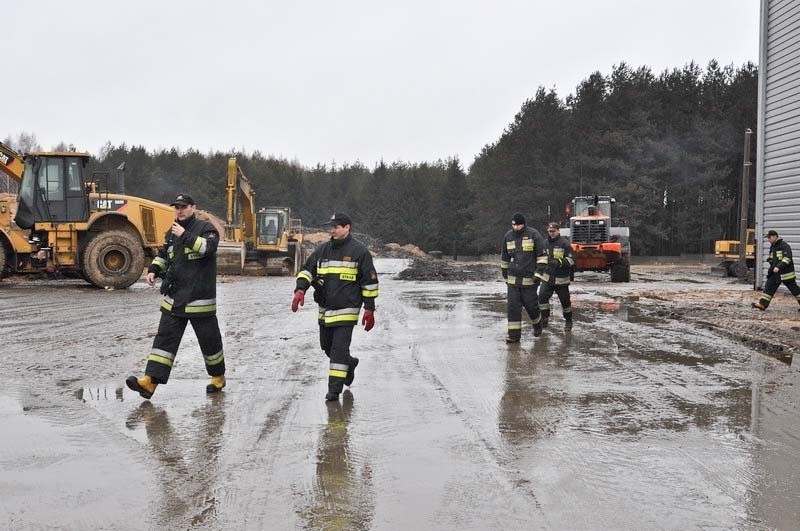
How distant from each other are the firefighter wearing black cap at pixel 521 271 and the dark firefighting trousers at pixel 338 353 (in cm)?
402

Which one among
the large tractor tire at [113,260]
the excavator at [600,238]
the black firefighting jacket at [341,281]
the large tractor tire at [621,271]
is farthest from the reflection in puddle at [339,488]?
the large tractor tire at [621,271]

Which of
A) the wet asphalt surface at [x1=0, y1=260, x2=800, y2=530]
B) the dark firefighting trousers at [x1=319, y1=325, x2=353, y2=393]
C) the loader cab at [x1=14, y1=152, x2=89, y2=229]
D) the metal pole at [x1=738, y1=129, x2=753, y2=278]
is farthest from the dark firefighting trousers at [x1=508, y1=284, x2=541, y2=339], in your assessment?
the metal pole at [x1=738, y1=129, x2=753, y2=278]

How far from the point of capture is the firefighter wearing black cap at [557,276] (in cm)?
1323

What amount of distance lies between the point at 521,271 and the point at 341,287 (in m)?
4.45

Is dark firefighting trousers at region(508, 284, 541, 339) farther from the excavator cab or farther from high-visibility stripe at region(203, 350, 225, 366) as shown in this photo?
the excavator cab

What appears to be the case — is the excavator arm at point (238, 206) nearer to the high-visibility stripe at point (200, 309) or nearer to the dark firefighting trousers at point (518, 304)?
the dark firefighting trousers at point (518, 304)

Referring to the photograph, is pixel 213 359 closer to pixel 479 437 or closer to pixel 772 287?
pixel 479 437

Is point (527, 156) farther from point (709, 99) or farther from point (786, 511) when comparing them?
point (786, 511)

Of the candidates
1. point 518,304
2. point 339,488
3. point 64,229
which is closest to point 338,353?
point 339,488

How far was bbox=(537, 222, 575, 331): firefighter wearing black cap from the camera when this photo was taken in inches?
521

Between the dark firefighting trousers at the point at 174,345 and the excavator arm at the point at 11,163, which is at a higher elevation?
the excavator arm at the point at 11,163

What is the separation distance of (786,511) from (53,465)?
176 inches

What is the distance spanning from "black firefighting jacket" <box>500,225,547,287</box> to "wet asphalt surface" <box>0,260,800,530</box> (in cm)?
94

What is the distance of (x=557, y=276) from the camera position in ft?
43.8
